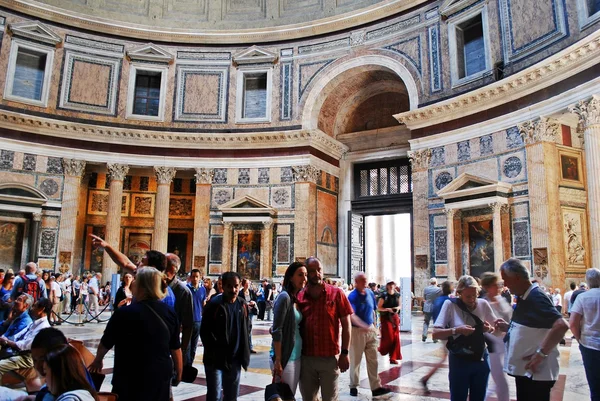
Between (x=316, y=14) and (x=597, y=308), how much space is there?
71.1 feet

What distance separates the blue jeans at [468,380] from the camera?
423cm

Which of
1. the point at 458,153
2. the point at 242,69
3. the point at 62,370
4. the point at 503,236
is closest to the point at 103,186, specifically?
the point at 242,69

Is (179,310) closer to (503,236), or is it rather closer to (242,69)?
(503,236)

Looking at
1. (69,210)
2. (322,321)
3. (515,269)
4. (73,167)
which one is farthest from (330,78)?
(515,269)

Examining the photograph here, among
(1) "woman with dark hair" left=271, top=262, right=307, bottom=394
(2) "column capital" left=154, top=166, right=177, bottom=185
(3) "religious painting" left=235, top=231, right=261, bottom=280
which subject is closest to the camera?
(1) "woman with dark hair" left=271, top=262, right=307, bottom=394

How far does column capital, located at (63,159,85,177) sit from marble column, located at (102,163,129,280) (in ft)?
3.68

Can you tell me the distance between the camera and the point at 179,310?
4918 mm

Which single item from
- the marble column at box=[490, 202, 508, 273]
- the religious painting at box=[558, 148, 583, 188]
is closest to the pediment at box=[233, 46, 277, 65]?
the marble column at box=[490, 202, 508, 273]

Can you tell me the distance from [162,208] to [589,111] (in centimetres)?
1718

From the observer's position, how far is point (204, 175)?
75.9 ft

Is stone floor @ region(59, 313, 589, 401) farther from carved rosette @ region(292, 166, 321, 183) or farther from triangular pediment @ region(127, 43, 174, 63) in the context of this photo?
triangular pediment @ region(127, 43, 174, 63)

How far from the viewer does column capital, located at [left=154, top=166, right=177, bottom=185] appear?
22844 millimetres

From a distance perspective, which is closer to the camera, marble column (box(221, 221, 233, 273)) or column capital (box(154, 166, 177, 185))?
marble column (box(221, 221, 233, 273))

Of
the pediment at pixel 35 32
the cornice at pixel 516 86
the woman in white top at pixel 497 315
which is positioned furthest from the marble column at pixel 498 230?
the pediment at pixel 35 32
